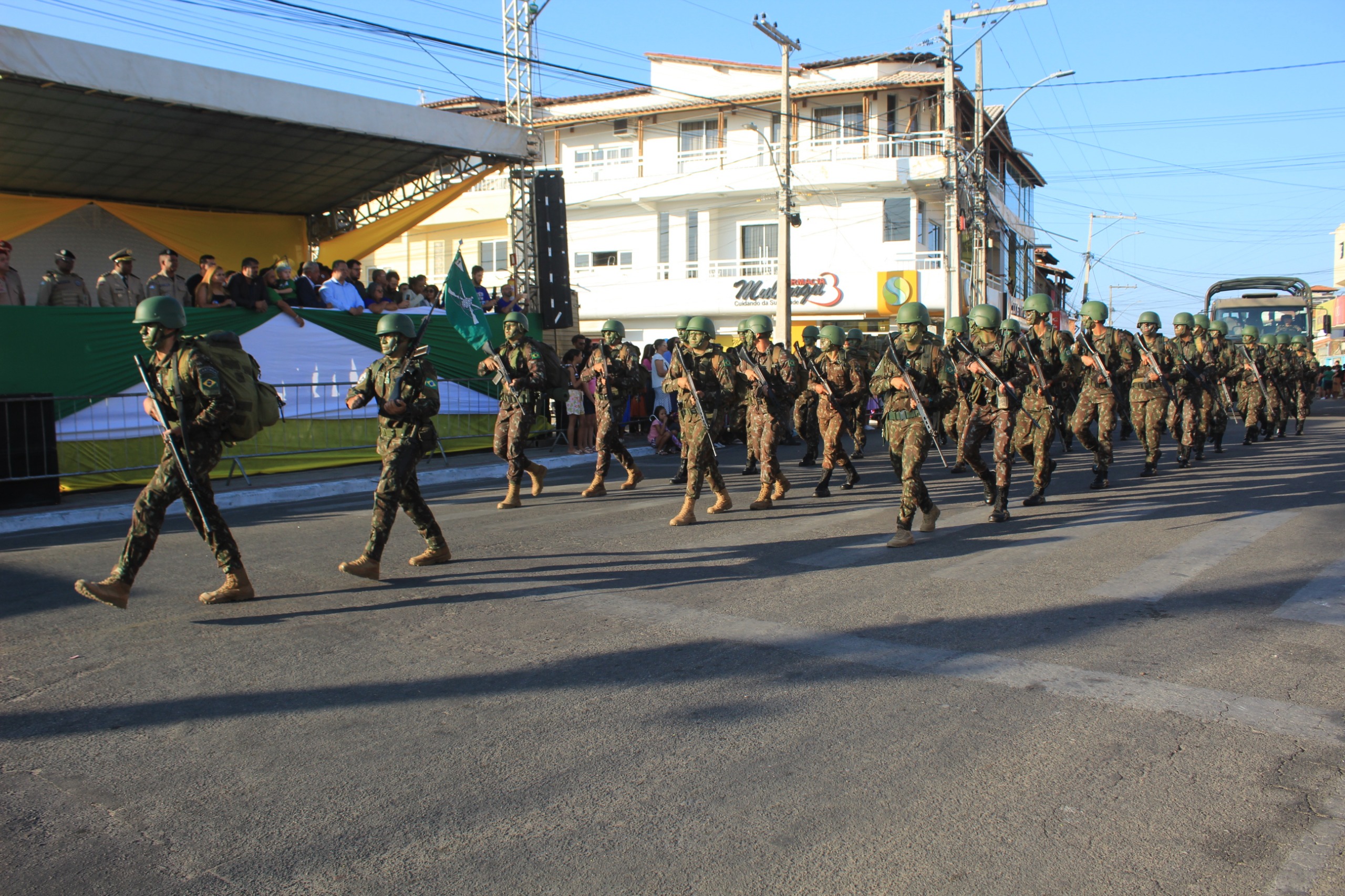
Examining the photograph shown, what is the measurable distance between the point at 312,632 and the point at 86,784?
77.0 inches

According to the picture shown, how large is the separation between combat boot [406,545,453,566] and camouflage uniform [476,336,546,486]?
3.10 metres

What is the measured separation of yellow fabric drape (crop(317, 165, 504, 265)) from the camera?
18.4 metres

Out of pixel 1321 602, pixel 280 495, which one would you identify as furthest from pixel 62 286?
pixel 1321 602

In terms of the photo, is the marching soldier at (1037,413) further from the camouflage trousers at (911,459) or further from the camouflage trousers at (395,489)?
the camouflage trousers at (395,489)

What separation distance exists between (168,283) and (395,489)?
7896 mm

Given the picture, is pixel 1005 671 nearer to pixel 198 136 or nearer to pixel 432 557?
pixel 432 557

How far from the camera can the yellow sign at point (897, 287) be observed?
33781 millimetres

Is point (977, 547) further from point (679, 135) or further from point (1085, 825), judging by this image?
point (679, 135)

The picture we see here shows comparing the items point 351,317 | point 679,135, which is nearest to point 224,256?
point 351,317

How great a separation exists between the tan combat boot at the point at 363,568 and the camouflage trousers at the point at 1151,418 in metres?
9.87

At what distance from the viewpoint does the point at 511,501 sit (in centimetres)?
1041

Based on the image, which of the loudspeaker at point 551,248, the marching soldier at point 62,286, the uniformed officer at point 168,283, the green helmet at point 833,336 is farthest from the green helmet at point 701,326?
the loudspeaker at point 551,248

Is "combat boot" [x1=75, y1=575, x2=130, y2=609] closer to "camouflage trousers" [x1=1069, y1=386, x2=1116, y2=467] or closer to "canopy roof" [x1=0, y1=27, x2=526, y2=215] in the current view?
"camouflage trousers" [x1=1069, y1=386, x2=1116, y2=467]

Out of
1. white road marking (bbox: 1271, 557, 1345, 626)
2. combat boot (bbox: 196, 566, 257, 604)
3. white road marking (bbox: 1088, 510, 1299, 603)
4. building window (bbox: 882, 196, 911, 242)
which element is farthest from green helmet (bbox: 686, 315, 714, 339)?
building window (bbox: 882, 196, 911, 242)
